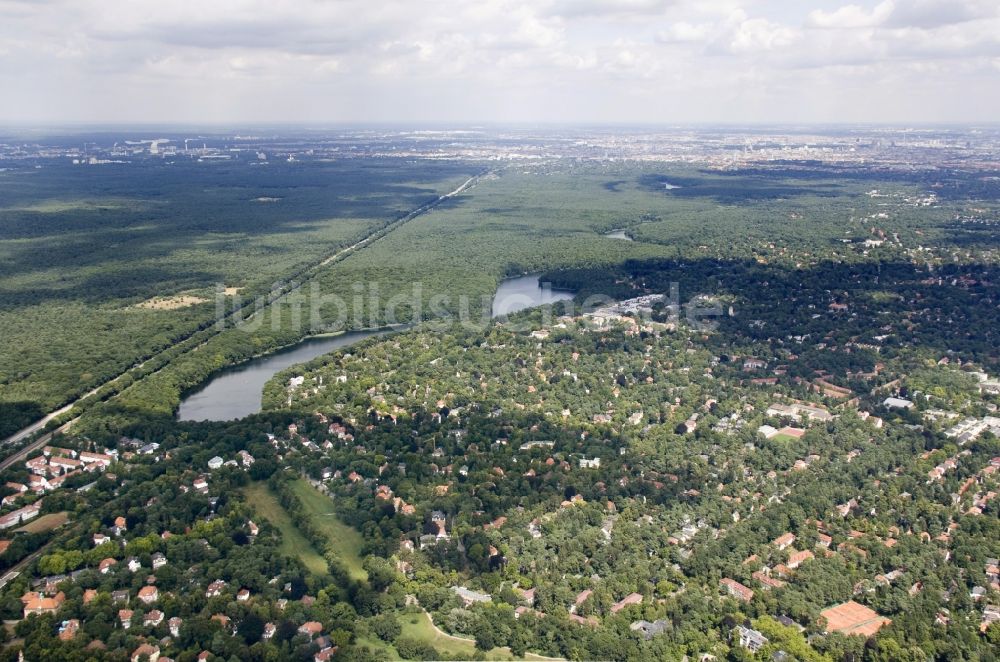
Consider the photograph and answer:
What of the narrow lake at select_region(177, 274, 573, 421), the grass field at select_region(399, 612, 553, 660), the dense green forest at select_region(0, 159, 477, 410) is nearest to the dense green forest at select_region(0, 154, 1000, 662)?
the grass field at select_region(399, 612, 553, 660)

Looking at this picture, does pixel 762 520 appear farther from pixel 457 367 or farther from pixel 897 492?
pixel 457 367

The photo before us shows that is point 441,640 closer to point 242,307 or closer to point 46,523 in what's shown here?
point 46,523

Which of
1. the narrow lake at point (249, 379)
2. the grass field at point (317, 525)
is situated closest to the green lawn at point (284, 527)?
the grass field at point (317, 525)

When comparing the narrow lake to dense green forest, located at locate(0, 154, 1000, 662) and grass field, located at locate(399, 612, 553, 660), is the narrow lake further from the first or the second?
grass field, located at locate(399, 612, 553, 660)

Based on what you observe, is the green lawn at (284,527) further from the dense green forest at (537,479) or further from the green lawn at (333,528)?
the green lawn at (333,528)

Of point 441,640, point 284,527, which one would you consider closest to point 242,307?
point 284,527
